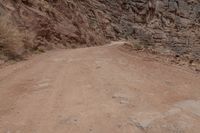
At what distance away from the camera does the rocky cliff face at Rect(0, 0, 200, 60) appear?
1645 centimetres

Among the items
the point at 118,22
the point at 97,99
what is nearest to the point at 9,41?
the point at 97,99

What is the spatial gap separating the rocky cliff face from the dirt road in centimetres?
654

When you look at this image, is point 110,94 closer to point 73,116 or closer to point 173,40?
point 73,116

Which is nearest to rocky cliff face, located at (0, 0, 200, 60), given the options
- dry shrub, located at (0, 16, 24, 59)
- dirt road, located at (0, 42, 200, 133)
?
dry shrub, located at (0, 16, 24, 59)

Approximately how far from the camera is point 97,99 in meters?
6.53

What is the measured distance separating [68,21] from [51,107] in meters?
12.7

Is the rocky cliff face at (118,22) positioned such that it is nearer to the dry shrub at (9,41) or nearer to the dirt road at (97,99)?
the dry shrub at (9,41)

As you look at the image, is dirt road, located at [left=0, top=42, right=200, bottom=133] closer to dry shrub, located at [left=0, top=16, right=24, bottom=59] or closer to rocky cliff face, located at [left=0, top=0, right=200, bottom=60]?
dry shrub, located at [left=0, top=16, right=24, bottom=59]

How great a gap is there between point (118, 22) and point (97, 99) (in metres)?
Result: 23.9

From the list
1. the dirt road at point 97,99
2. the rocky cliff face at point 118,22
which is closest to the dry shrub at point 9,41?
the dirt road at point 97,99

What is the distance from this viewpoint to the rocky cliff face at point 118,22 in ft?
54.0

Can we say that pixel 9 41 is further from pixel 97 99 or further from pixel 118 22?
pixel 118 22

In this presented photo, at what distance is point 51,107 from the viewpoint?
20.5ft

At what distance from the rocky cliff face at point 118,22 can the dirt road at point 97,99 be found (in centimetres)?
654
